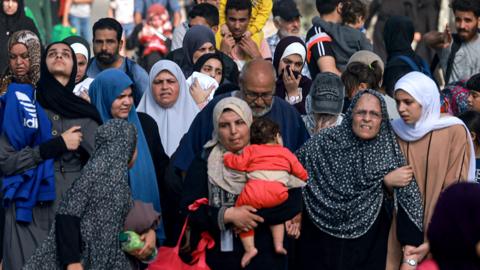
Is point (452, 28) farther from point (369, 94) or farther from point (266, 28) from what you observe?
point (369, 94)

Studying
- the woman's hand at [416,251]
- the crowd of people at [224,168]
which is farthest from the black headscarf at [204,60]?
the woman's hand at [416,251]

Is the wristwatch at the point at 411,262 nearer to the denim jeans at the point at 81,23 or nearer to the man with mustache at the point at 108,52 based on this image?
the man with mustache at the point at 108,52

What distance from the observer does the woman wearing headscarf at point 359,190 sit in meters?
9.82

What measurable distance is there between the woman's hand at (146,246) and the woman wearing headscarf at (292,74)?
277 cm

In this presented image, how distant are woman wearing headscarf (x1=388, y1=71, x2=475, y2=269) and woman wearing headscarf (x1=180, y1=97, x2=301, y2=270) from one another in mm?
895

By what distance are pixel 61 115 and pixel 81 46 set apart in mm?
3107

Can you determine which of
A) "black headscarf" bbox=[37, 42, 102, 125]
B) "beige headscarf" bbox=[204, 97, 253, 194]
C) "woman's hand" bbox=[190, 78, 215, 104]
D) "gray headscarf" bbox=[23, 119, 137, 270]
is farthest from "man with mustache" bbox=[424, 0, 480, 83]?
"gray headscarf" bbox=[23, 119, 137, 270]

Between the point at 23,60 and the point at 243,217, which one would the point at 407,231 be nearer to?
the point at 243,217

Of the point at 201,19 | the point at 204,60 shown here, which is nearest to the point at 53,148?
the point at 204,60

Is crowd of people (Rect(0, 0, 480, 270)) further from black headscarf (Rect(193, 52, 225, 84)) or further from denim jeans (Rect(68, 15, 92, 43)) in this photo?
denim jeans (Rect(68, 15, 92, 43))

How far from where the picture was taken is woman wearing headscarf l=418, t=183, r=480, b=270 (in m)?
6.62

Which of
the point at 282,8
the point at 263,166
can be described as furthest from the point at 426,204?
the point at 282,8

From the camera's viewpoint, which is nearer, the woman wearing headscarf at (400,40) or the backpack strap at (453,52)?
the woman wearing headscarf at (400,40)

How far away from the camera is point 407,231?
988 centimetres
